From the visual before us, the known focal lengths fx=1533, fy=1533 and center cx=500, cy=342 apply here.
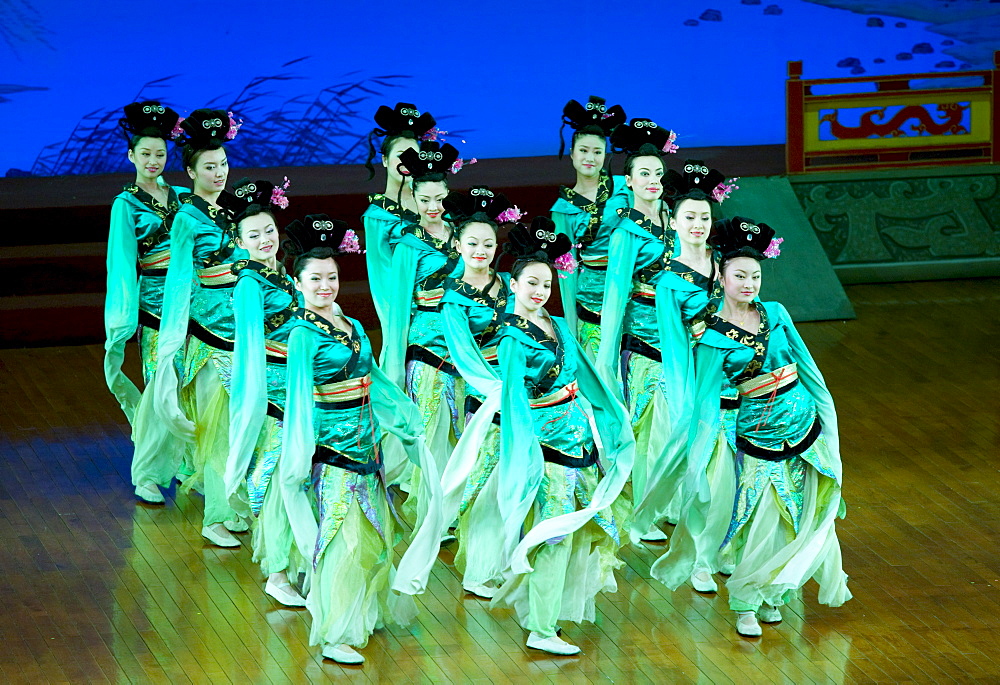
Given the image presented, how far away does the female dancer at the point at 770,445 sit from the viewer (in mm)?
5043

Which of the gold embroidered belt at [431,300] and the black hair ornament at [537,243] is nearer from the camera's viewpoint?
the black hair ornament at [537,243]

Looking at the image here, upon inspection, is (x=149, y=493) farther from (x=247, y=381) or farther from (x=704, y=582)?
(x=704, y=582)

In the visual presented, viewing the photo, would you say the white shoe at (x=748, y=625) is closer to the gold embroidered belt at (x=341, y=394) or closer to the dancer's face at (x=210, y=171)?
the gold embroidered belt at (x=341, y=394)

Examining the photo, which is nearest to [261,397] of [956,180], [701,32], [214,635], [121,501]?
[214,635]

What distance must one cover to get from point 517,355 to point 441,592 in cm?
105

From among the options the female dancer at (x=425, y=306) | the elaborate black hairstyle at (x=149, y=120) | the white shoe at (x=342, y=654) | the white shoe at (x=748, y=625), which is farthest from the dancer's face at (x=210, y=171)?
the white shoe at (x=748, y=625)

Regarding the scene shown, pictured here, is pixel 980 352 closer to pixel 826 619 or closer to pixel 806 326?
pixel 806 326

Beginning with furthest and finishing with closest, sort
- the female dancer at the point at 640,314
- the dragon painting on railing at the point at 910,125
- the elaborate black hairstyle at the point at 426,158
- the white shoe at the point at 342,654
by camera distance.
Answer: the dragon painting on railing at the point at 910,125 < the elaborate black hairstyle at the point at 426,158 < the female dancer at the point at 640,314 < the white shoe at the point at 342,654

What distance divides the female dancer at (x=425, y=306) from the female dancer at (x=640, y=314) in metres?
0.63

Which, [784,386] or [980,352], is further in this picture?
[980,352]

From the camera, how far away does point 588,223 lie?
20.6 feet

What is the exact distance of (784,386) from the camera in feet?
16.7

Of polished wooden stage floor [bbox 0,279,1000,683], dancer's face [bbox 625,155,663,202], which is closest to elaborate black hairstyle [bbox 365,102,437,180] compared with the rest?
dancer's face [bbox 625,155,663,202]

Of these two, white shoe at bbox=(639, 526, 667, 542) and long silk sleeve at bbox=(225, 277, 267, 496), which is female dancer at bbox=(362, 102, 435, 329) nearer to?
long silk sleeve at bbox=(225, 277, 267, 496)
